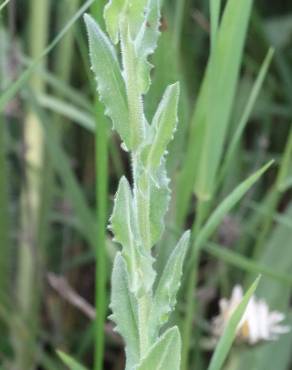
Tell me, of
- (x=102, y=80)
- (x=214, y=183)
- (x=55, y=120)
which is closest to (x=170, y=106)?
(x=102, y=80)

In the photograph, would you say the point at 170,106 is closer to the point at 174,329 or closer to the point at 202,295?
the point at 174,329

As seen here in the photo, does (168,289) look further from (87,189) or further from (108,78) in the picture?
(87,189)

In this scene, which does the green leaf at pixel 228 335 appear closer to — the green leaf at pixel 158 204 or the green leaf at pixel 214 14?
the green leaf at pixel 158 204

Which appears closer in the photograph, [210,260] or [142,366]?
[142,366]

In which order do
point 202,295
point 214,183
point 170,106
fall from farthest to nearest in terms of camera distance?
point 202,295, point 214,183, point 170,106

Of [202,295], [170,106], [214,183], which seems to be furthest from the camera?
[202,295]

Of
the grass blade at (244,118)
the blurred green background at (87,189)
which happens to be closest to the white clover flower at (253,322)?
the blurred green background at (87,189)
